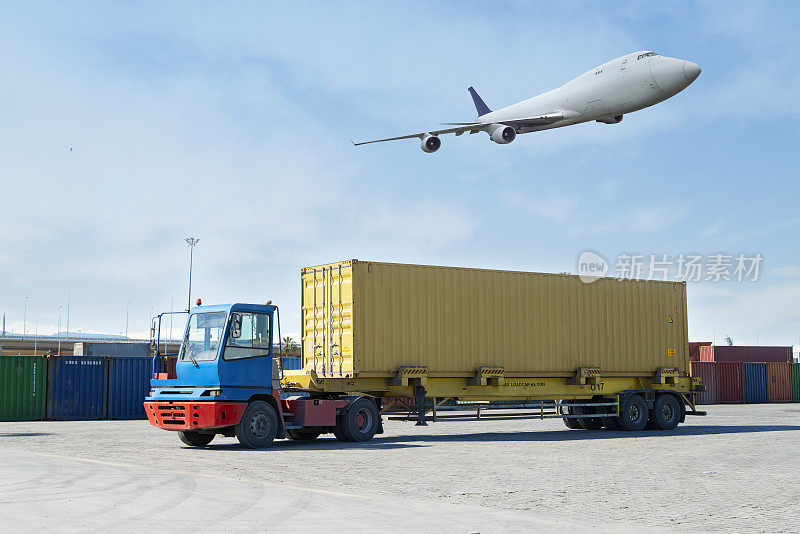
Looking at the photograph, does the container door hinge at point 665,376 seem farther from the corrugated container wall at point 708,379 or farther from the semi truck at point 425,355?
the corrugated container wall at point 708,379

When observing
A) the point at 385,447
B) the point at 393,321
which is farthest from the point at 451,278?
the point at 385,447

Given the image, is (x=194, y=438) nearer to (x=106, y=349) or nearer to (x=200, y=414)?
(x=200, y=414)

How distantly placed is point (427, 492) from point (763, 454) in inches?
335

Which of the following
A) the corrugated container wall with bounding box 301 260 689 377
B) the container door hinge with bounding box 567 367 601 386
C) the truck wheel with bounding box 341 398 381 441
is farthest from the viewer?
the container door hinge with bounding box 567 367 601 386

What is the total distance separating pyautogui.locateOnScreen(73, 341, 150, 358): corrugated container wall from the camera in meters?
54.7

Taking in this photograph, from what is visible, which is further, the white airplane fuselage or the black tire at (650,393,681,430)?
the white airplane fuselage

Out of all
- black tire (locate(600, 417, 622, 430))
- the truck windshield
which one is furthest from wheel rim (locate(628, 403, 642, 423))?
the truck windshield

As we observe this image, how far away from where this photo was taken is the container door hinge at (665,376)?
77.5 ft

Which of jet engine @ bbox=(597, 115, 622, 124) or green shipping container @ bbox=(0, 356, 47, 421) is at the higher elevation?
jet engine @ bbox=(597, 115, 622, 124)

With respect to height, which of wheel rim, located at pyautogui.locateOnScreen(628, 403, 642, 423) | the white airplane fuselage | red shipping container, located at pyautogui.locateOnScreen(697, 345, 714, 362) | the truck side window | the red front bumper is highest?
the white airplane fuselage

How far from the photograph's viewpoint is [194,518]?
28.7 ft

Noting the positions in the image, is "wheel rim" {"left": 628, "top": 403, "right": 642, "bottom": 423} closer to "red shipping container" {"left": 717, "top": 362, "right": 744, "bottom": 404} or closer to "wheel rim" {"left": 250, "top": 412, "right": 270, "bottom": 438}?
"wheel rim" {"left": 250, "top": 412, "right": 270, "bottom": 438}

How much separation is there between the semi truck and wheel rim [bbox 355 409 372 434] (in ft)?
0.09

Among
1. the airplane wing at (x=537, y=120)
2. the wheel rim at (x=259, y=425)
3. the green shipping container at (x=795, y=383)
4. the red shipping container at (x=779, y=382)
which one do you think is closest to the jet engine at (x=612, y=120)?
the airplane wing at (x=537, y=120)
